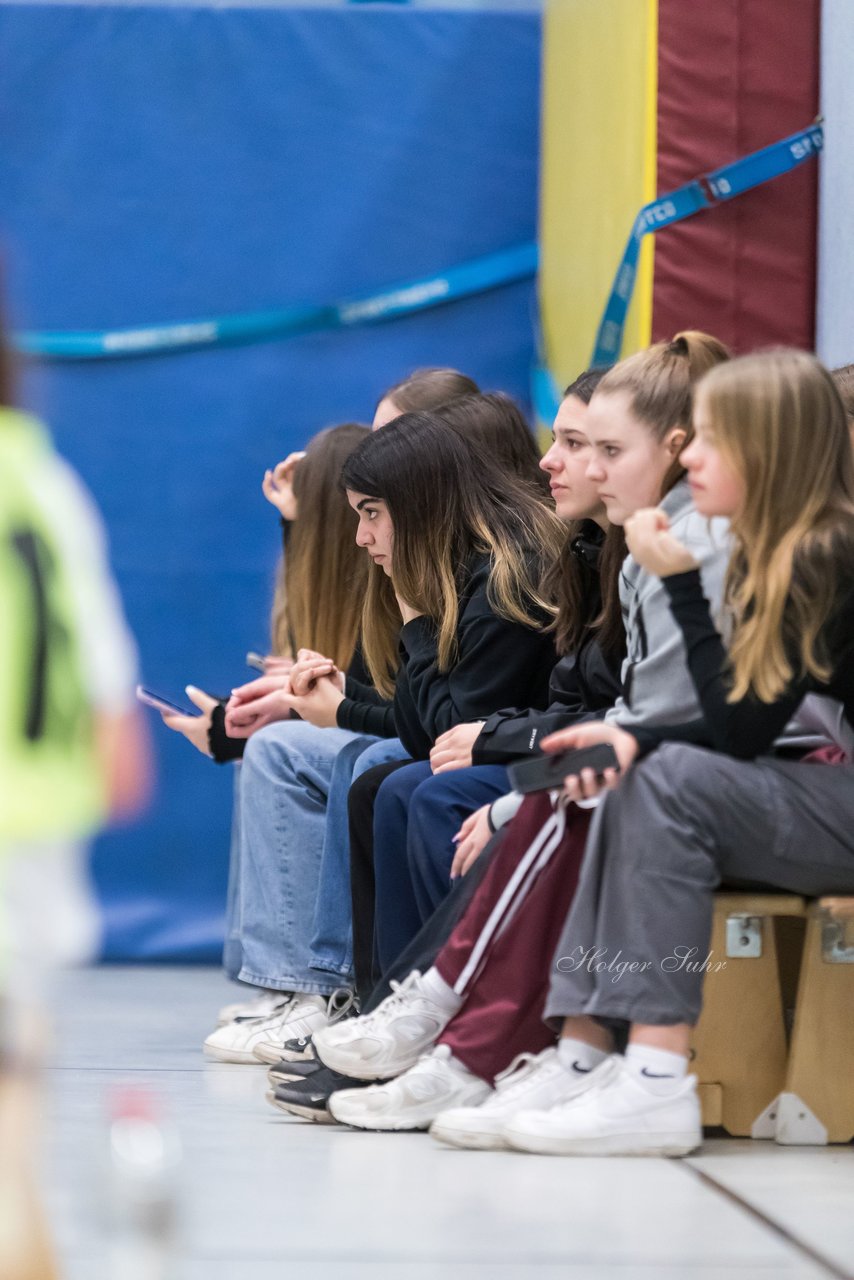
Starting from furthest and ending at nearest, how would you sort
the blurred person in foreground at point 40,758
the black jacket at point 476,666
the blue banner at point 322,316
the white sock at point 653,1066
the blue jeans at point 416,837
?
1. the blue banner at point 322,316
2. the black jacket at point 476,666
3. the blue jeans at point 416,837
4. the white sock at point 653,1066
5. the blurred person in foreground at point 40,758

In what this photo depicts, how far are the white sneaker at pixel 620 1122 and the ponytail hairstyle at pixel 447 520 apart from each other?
0.79 m

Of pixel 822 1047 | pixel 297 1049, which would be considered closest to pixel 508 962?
pixel 822 1047

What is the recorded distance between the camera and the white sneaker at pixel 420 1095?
82.7 inches

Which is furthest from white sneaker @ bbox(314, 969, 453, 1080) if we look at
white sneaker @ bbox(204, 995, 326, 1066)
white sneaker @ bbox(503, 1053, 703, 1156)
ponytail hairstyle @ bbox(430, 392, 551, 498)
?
ponytail hairstyle @ bbox(430, 392, 551, 498)

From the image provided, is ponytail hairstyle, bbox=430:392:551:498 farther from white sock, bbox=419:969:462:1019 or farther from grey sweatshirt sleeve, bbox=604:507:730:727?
white sock, bbox=419:969:462:1019

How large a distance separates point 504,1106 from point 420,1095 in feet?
0.42

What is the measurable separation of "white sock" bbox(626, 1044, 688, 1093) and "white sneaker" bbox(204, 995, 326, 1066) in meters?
0.98

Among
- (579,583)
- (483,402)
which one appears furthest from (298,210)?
(579,583)

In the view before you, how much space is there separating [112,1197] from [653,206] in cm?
266

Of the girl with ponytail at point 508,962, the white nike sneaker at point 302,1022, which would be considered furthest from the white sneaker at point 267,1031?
the girl with ponytail at point 508,962

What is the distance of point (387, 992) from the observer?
7.36 feet

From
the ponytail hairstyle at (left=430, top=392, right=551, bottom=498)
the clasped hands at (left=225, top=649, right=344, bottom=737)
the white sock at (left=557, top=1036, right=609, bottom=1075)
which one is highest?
the ponytail hairstyle at (left=430, top=392, right=551, bottom=498)

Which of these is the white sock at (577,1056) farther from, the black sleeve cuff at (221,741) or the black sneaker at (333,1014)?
the black sleeve cuff at (221,741)

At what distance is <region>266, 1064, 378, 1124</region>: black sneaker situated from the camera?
87.1 inches
